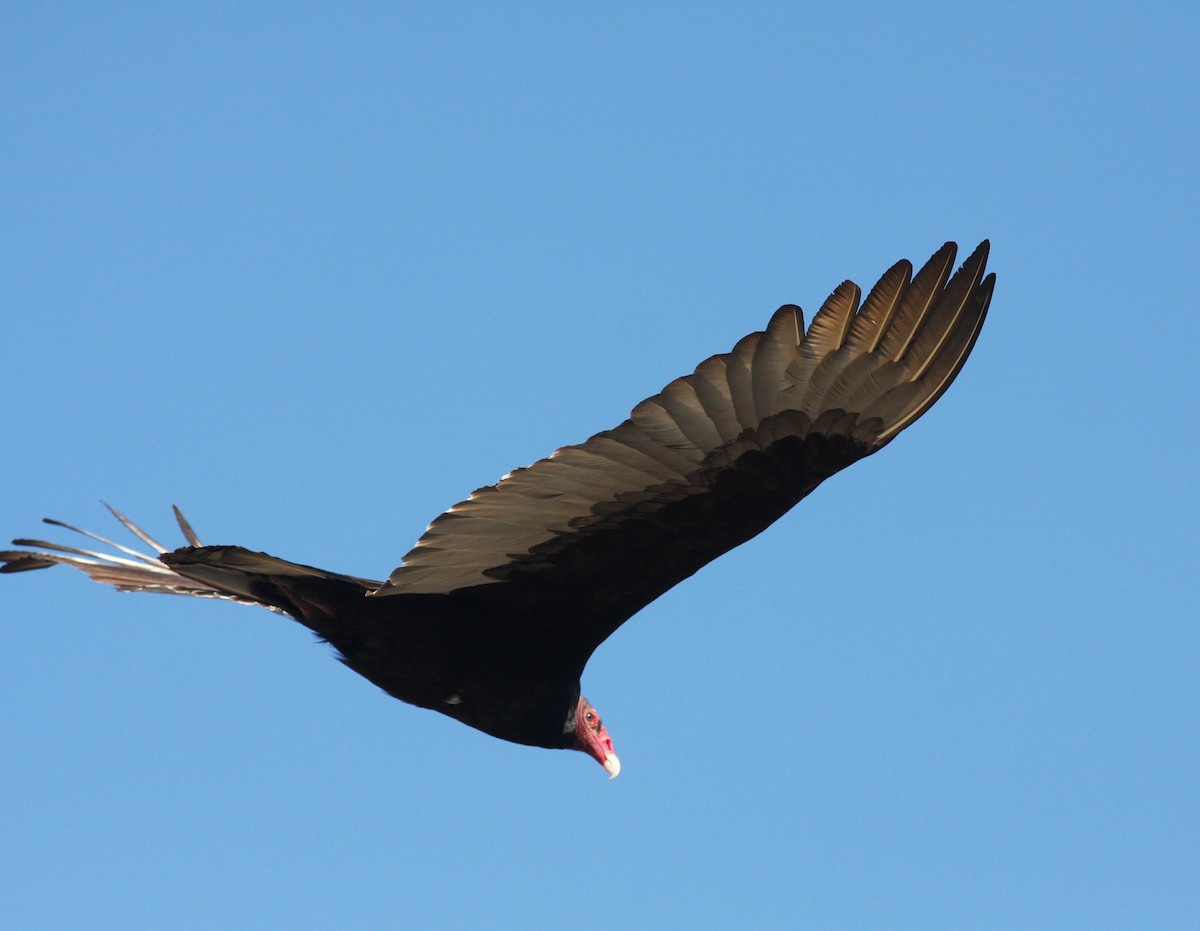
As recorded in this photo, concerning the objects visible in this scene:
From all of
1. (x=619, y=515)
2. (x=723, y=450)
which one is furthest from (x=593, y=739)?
(x=723, y=450)

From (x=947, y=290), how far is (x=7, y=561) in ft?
12.5

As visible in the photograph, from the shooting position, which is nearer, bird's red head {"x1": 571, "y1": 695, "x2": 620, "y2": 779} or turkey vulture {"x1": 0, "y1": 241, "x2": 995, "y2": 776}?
turkey vulture {"x1": 0, "y1": 241, "x2": 995, "y2": 776}

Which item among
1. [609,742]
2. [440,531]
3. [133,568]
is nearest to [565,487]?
[440,531]

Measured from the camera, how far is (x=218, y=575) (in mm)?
5559

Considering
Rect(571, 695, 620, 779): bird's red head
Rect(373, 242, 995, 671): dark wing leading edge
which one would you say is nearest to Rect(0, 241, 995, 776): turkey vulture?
Rect(373, 242, 995, 671): dark wing leading edge

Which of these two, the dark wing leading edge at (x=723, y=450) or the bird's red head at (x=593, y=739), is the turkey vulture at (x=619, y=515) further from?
the bird's red head at (x=593, y=739)

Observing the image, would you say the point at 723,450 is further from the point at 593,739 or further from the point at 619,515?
the point at 593,739

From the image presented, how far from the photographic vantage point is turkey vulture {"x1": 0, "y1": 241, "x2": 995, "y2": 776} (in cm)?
485

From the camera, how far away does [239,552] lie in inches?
199

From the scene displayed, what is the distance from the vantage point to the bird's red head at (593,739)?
6134mm

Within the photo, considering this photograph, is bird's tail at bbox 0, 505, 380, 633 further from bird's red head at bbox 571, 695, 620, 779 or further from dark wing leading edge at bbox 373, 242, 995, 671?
bird's red head at bbox 571, 695, 620, 779

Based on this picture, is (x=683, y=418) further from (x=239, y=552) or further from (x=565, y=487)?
(x=239, y=552)

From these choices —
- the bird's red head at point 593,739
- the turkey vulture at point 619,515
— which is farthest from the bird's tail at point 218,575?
the bird's red head at point 593,739

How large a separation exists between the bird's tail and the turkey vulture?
12 mm
